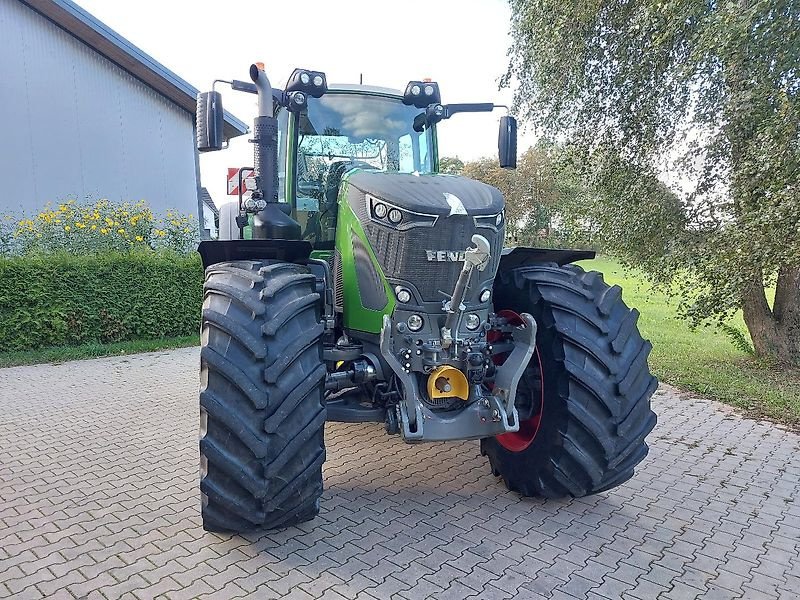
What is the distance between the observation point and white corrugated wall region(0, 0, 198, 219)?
10.3 meters

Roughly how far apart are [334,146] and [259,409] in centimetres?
217

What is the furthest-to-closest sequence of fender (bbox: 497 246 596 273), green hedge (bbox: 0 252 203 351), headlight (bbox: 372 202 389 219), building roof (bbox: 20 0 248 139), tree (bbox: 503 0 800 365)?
building roof (bbox: 20 0 248 139), green hedge (bbox: 0 252 203 351), tree (bbox: 503 0 800 365), fender (bbox: 497 246 596 273), headlight (bbox: 372 202 389 219)

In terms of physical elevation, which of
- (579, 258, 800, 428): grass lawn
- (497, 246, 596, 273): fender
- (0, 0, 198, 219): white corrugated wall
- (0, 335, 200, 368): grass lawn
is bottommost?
(579, 258, 800, 428): grass lawn

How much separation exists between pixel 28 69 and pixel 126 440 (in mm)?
8789

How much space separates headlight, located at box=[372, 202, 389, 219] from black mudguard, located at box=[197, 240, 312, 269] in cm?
57

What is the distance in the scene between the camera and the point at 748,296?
7.60 metres

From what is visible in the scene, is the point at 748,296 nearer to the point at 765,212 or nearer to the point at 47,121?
the point at 765,212

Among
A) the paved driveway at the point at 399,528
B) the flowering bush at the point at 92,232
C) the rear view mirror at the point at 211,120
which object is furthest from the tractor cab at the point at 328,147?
the flowering bush at the point at 92,232

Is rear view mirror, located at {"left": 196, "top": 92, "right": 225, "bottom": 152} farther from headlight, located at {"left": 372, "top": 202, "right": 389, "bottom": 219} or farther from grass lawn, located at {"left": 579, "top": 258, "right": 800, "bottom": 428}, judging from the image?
grass lawn, located at {"left": 579, "top": 258, "right": 800, "bottom": 428}

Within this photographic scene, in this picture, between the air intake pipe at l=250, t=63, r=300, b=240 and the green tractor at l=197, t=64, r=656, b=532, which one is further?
the air intake pipe at l=250, t=63, r=300, b=240

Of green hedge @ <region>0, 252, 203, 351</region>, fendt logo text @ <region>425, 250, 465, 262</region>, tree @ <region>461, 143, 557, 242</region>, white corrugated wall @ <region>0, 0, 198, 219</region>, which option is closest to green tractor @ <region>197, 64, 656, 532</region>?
fendt logo text @ <region>425, 250, 465, 262</region>

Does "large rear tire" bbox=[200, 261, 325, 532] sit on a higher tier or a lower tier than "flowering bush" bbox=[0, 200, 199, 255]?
lower

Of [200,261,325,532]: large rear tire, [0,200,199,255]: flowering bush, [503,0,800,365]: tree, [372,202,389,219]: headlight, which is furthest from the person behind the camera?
[0,200,199,255]: flowering bush

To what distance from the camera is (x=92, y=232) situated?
9492mm
